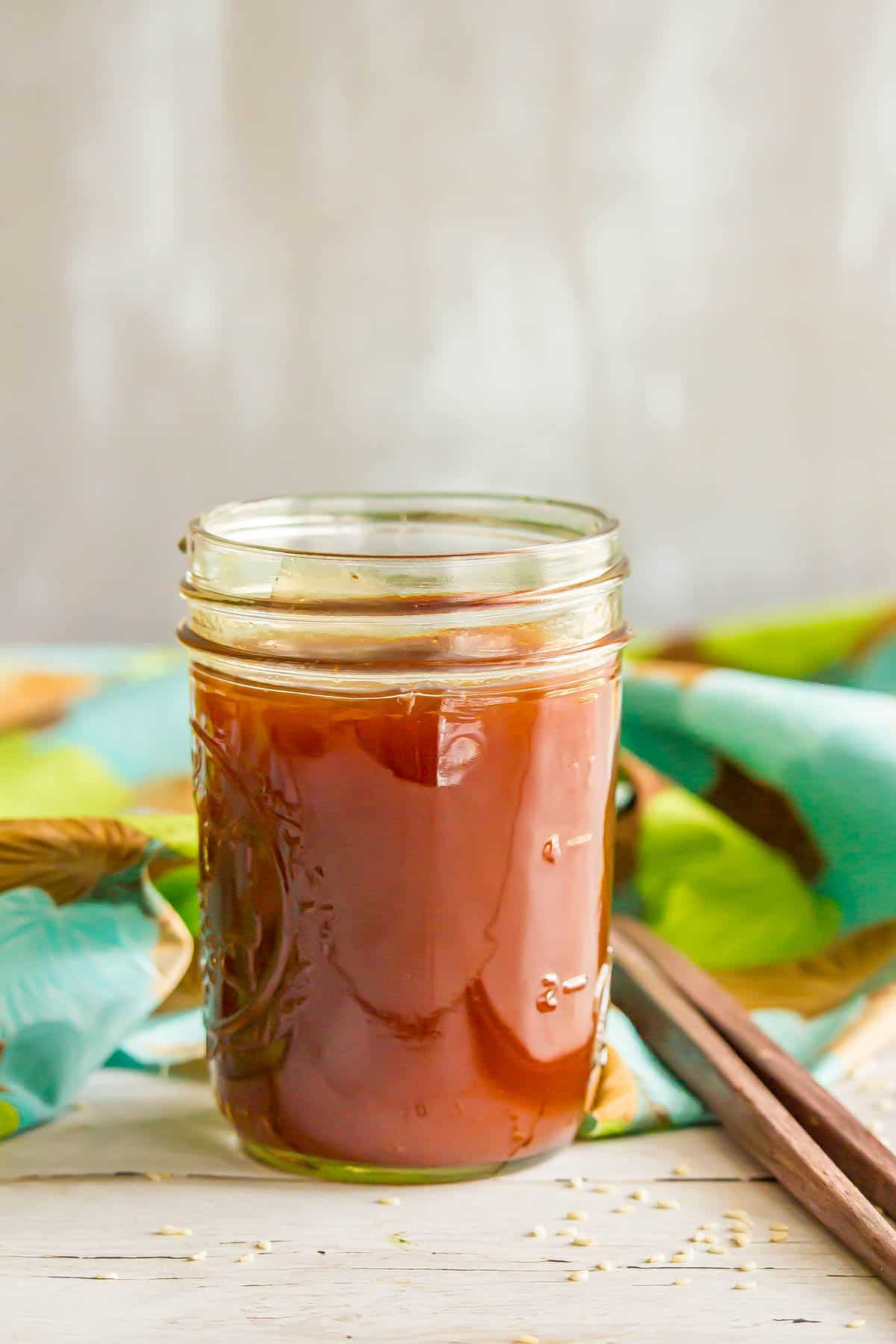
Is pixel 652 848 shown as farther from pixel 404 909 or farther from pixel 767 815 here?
pixel 404 909

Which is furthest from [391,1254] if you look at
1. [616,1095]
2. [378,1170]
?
[616,1095]

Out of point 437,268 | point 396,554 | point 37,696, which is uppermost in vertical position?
point 437,268

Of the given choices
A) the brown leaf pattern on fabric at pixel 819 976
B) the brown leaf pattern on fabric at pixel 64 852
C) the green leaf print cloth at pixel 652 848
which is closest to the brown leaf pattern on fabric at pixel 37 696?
→ the green leaf print cloth at pixel 652 848

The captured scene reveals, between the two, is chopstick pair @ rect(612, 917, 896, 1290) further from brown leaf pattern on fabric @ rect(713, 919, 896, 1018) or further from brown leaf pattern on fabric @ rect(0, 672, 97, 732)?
brown leaf pattern on fabric @ rect(0, 672, 97, 732)

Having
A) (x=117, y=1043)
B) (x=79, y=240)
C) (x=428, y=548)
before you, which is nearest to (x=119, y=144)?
(x=79, y=240)

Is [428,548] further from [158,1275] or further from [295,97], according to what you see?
[295,97]

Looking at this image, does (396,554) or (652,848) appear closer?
(396,554)
